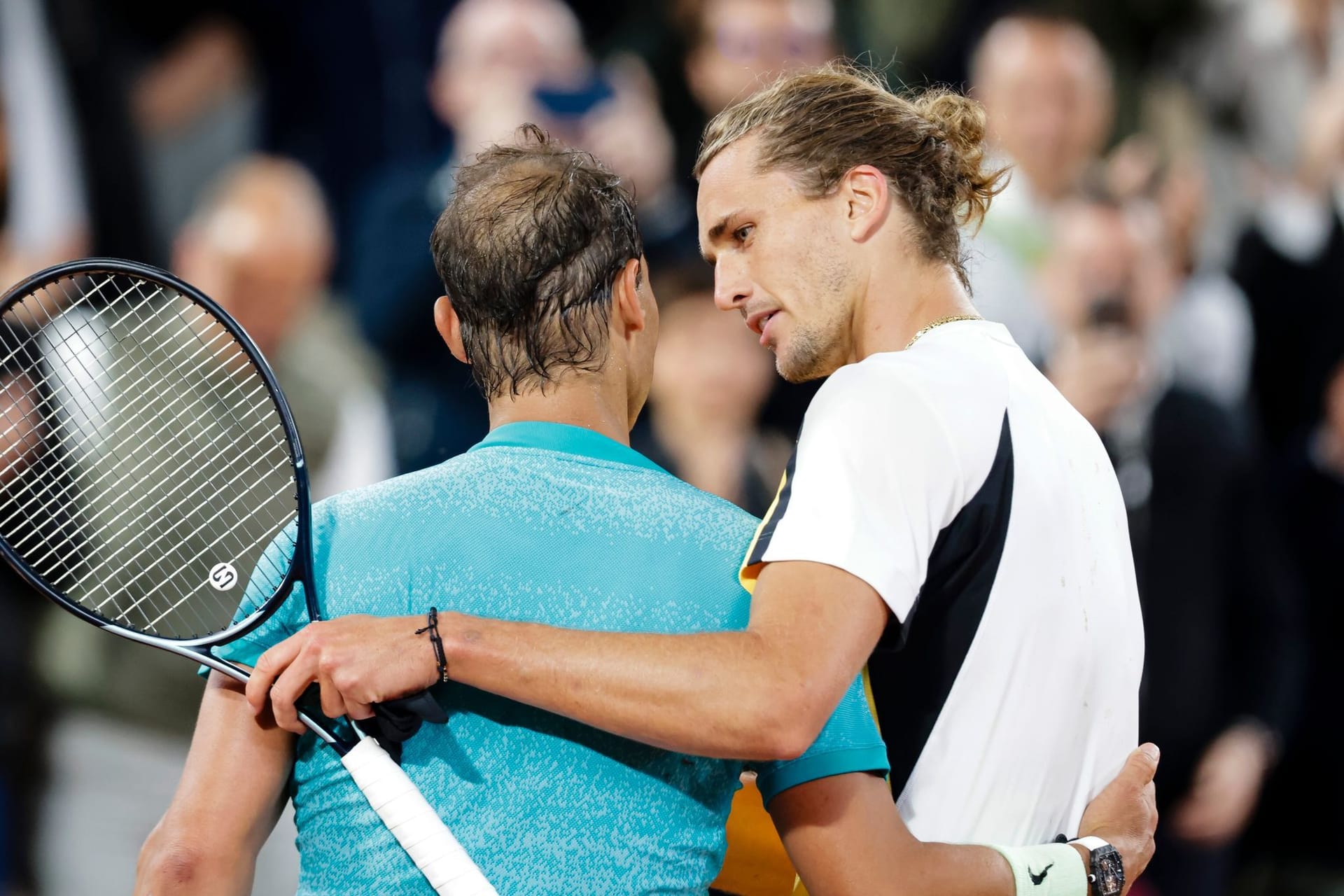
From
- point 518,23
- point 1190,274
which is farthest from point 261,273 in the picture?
point 1190,274

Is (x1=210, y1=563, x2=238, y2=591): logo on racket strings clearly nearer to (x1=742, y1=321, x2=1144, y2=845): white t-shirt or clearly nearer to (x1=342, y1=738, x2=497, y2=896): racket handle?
(x1=342, y1=738, x2=497, y2=896): racket handle

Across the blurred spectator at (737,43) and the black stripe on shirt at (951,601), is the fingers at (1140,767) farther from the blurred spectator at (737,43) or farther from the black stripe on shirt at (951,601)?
the blurred spectator at (737,43)

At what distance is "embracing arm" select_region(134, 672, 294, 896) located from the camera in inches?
66.8

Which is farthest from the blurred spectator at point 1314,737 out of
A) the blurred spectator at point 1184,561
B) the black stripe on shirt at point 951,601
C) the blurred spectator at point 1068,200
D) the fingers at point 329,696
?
the fingers at point 329,696

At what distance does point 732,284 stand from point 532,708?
76 centimetres

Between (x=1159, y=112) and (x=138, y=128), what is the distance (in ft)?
14.6

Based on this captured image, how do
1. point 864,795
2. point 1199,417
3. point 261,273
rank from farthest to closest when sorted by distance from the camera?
1. point 1199,417
2. point 261,273
3. point 864,795

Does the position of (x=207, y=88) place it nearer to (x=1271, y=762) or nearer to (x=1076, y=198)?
(x=1076, y=198)

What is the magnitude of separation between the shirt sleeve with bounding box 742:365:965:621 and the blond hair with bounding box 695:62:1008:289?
1.40ft

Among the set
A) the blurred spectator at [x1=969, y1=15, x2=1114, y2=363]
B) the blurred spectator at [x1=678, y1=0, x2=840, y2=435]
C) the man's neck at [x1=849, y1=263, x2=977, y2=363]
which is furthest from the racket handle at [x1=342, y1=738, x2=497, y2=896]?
the blurred spectator at [x1=969, y1=15, x2=1114, y2=363]

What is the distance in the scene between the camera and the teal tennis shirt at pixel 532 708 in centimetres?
166

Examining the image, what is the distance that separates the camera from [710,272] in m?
5.18

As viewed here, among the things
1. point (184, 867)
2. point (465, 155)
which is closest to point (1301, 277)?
point (465, 155)

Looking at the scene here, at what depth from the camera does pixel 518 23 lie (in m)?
5.48
